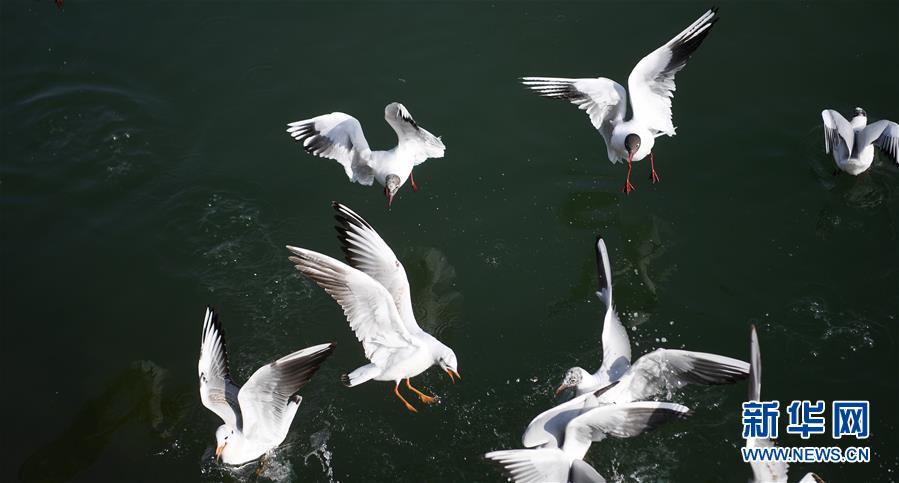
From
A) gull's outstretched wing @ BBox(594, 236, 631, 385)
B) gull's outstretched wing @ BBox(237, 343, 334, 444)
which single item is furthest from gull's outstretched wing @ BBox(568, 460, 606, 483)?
gull's outstretched wing @ BBox(237, 343, 334, 444)

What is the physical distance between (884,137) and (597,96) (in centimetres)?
277

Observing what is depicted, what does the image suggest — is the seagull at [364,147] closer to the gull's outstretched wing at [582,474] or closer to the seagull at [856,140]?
the gull's outstretched wing at [582,474]

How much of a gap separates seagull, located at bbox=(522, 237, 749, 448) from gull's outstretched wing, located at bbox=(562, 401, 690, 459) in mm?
122

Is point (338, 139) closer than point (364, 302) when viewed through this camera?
No

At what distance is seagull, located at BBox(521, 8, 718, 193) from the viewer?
798 cm

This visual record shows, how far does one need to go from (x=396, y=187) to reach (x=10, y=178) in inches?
183

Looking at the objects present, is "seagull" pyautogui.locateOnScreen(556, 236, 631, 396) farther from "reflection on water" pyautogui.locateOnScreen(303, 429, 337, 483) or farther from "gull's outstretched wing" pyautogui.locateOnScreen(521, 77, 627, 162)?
"gull's outstretched wing" pyautogui.locateOnScreen(521, 77, 627, 162)

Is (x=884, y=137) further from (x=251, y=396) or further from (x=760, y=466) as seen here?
(x=251, y=396)

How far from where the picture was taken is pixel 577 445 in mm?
5668

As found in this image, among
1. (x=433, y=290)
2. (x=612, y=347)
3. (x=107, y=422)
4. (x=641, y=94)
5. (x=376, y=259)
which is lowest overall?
(x=107, y=422)

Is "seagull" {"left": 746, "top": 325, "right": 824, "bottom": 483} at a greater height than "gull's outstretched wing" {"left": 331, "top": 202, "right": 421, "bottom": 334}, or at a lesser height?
lesser

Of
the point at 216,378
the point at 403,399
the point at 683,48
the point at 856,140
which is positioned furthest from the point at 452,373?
the point at 856,140

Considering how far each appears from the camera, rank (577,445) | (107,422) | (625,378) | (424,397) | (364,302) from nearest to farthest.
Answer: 1. (577,445)
2. (625,378)
3. (364,302)
4. (424,397)
5. (107,422)

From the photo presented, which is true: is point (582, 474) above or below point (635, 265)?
below
